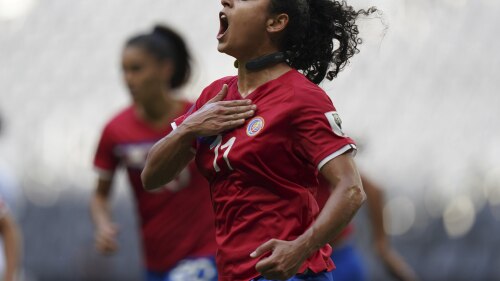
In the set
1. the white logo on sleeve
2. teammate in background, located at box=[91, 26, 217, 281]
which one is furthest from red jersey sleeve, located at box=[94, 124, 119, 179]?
the white logo on sleeve

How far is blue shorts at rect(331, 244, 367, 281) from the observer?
Answer: 7754 millimetres

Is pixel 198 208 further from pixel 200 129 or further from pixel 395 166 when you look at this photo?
pixel 395 166

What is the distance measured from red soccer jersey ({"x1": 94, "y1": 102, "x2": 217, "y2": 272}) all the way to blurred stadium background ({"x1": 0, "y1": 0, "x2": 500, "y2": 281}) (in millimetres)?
5221

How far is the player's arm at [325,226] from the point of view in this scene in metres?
3.82

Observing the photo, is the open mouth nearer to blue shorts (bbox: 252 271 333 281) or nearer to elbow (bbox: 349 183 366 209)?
elbow (bbox: 349 183 366 209)

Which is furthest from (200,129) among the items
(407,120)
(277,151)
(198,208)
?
(407,120)

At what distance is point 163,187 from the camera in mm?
7051

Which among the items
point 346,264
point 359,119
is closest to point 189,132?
point 346,264

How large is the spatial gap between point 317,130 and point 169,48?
3.77m

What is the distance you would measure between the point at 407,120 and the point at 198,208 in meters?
9.35

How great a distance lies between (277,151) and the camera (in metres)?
4.04

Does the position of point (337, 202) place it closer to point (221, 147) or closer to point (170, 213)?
point (221, 147)

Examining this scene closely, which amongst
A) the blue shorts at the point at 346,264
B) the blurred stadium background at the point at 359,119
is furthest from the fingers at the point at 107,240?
the blurred stadium background at the point at 359,119

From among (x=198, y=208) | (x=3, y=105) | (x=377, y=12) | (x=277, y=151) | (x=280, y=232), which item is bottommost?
(x=3, y=105)
